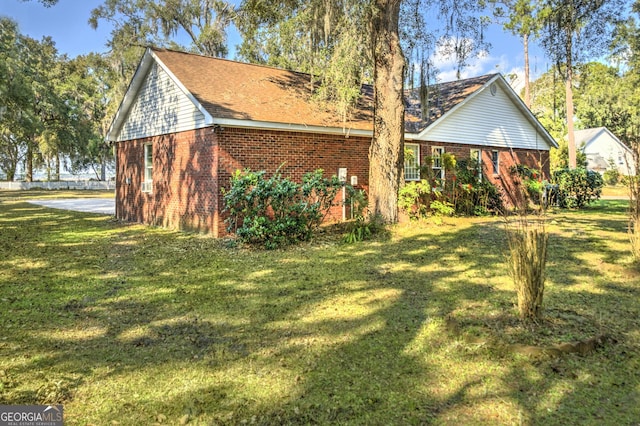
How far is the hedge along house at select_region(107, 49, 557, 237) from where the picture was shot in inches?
445

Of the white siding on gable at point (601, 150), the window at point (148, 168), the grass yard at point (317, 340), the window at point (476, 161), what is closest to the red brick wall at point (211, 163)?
the window at point (148, 168)

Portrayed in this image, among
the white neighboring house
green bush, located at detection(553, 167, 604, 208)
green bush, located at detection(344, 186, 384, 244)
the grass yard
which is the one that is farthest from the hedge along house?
the white neighboring house

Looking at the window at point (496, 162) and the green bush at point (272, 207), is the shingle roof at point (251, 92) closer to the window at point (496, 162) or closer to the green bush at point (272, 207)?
the green bush at point (272, 207)

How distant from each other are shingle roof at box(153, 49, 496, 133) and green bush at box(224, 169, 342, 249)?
2184 millimetres

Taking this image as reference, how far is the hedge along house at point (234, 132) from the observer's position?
11.3m

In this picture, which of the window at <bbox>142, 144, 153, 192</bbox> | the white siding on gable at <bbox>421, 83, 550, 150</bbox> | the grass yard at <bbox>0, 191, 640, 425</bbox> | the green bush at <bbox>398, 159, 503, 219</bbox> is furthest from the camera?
the white siding on gable at <bbox>421, 83, 550, 150</bbox>

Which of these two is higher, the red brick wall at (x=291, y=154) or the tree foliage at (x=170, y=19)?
the tree foliage at (x=170, y=19)

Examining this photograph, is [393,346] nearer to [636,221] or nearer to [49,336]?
[49,336]

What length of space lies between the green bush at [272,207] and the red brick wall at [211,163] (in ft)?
4.09

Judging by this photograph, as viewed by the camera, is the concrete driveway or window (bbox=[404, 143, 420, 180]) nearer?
window (bbox=[404, 143, 420, 180])

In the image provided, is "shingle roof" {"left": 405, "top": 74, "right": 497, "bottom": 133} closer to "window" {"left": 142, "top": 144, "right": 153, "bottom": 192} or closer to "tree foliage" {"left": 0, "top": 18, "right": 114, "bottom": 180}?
"window" {"left": 142, "top": 144, "right": 153, "bottom": 192}

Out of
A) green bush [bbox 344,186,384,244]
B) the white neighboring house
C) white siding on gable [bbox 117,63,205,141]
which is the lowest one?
green bush [bbox 344,186,384,244]

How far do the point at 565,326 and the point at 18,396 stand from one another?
4.58 m

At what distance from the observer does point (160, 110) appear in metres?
13.6
